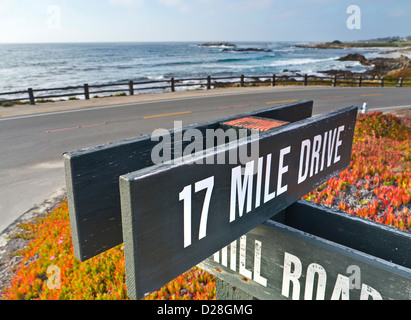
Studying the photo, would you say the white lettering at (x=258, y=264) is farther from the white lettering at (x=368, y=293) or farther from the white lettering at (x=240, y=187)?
the white lettering at (x=368, y=293)

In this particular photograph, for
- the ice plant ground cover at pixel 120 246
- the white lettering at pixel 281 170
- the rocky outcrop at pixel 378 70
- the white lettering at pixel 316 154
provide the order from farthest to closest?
the rocky outcrop at pixel 378 70
the ice plant ground cover at pixel 120 246
the white lettering at pixel 316 154
the white lettering at pixel 281 170

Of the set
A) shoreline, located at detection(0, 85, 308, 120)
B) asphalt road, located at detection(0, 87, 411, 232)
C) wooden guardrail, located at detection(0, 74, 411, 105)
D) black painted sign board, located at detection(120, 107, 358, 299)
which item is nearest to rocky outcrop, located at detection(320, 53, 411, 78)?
wooden guardrail, located at detection(0, 74, 411, 105)

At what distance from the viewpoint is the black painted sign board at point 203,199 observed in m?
1.00

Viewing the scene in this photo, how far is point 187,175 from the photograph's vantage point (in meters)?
1.10

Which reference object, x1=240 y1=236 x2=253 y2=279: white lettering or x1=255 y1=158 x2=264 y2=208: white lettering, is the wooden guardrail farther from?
x1=255 y1=158 x2=264 y2=208: white lettering

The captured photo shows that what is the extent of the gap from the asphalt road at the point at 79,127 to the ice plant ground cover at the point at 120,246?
956mm

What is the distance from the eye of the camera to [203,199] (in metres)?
1.18

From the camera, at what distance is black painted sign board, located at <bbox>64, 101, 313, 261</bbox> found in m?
1.27

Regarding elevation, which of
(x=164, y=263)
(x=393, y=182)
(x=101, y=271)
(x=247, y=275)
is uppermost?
(x=164, y=263)

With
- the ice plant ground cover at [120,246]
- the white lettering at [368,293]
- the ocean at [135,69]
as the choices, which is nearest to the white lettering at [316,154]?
the white lettering at [368,293]

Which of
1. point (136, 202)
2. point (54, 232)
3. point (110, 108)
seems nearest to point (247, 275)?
point (136, 202)
